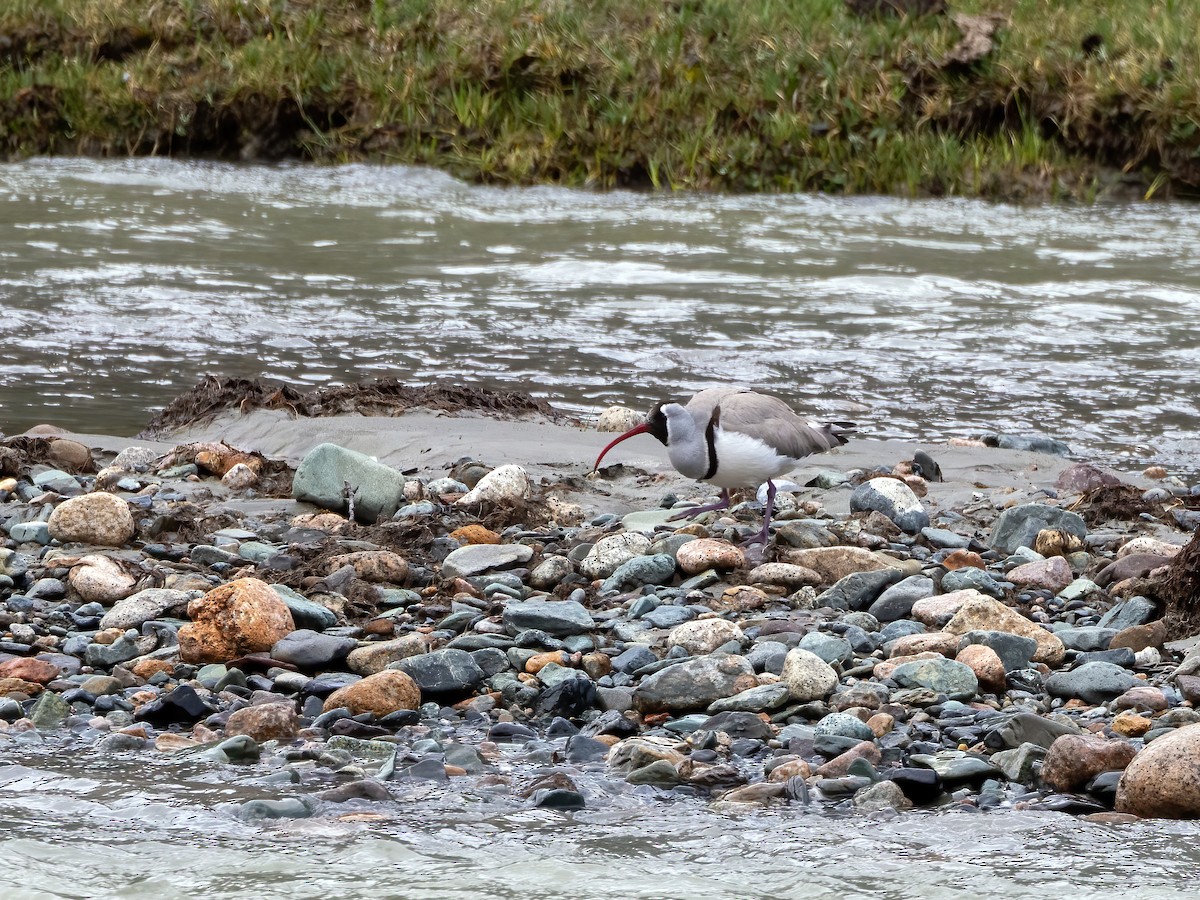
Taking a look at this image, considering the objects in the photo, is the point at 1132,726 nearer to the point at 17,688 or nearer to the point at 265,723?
the point at 265,723

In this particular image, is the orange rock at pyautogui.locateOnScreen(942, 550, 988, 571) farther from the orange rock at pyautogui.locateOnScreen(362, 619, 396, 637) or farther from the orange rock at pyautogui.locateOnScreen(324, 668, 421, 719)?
the orange rock at pyautogui.locateOnScreen(324, 668, 421, 719)

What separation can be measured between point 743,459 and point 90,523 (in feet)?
8.52

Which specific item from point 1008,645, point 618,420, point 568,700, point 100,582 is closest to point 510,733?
point 568,700

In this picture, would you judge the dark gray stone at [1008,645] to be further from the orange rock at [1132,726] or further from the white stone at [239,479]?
Result: the white stone at [239,479]

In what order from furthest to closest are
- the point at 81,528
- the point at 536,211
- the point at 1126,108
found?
1. the point at 1126,108
2. the point at 536,211
3. the point at 81,528

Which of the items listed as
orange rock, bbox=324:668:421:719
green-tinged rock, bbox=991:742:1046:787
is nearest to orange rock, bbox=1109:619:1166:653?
green-tinged rock, bbox=991:742:1046:787

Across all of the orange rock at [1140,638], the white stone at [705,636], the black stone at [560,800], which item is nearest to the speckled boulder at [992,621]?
the orange rock at [1140,638]

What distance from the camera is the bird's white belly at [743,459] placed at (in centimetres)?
599

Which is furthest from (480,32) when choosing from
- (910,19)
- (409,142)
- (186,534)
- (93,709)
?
(93,709)

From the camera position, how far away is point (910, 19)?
21.2 metres

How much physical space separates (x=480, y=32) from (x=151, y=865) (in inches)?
772

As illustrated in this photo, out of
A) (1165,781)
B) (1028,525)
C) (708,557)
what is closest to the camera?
(1165,781)

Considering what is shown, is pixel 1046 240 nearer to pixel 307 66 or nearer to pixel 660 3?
pixel 660 3

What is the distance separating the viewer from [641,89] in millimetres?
20312
